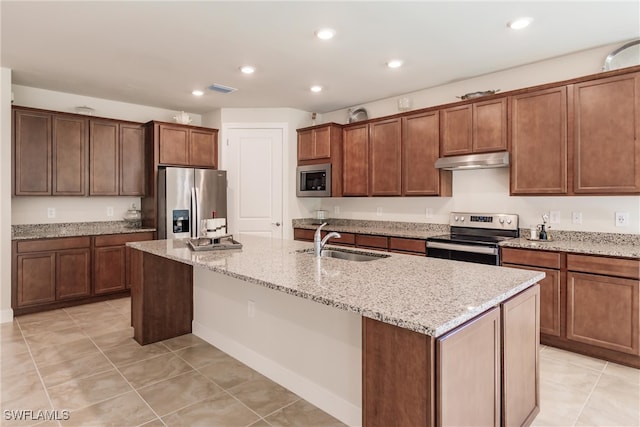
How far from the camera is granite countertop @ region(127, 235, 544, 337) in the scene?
1302 millimetres

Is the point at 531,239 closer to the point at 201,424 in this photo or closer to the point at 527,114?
the point at 527,114

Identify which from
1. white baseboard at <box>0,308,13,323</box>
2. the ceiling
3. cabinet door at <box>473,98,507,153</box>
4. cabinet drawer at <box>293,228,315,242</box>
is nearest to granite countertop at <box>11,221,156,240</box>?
white baseboard at <box>0,308,13,323</box>

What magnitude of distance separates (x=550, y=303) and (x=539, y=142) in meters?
1.45

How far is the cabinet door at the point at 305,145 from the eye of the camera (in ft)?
17.2

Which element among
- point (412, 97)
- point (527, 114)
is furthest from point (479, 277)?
point (412, 97)

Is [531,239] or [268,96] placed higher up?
[268,96]

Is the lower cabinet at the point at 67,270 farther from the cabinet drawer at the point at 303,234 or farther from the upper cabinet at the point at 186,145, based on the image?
the cabinet drawer at the point at 303,234

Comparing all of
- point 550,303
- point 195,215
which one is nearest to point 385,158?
point 550,303

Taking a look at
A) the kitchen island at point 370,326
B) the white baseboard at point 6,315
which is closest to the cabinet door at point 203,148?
the kitchen island at point 370,326

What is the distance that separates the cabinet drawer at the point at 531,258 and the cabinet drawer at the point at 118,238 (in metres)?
4.22

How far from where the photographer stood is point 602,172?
2.99 metres

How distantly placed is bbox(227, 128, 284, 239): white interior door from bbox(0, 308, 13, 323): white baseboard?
2.68 meters

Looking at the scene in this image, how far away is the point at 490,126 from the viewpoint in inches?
143

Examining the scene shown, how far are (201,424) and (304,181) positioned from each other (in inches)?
147
